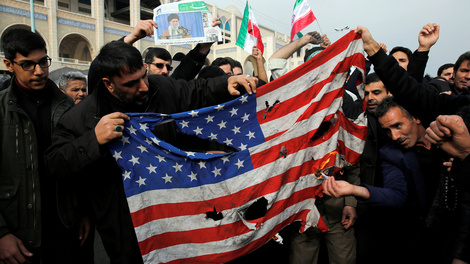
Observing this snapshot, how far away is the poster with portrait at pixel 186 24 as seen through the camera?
2.99 m

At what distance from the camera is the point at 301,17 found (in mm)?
4664

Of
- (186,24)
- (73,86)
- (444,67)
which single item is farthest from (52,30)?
(444,67)

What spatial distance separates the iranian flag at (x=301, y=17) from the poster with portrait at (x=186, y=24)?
2130 millimetres

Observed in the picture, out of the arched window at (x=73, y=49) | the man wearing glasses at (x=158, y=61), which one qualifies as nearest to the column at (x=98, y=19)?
the arched window at (x=73, y=49)

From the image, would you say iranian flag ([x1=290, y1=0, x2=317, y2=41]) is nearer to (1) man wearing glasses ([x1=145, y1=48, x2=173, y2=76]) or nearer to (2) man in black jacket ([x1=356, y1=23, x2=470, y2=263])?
(1) man wearing glasses ([x1=145, y1=48, x2=173, y2=76])

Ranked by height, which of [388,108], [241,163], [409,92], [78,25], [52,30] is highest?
[78,25]

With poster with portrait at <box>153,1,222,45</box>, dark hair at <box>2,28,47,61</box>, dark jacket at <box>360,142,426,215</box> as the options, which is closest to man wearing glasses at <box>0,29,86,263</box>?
dark hair at <box>2,28,47,61</box>

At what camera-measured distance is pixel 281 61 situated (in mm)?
3574

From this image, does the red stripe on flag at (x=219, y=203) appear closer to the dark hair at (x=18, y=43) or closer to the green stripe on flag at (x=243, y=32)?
the dark hair at (x=18, y=43)

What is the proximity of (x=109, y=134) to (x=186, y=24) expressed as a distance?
1634mm

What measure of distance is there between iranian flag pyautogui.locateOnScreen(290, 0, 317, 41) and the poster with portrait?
6.99ft

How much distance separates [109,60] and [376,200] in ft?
7.23

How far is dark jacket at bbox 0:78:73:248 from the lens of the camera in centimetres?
206

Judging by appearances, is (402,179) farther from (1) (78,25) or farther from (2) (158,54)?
(1) (78,25)
